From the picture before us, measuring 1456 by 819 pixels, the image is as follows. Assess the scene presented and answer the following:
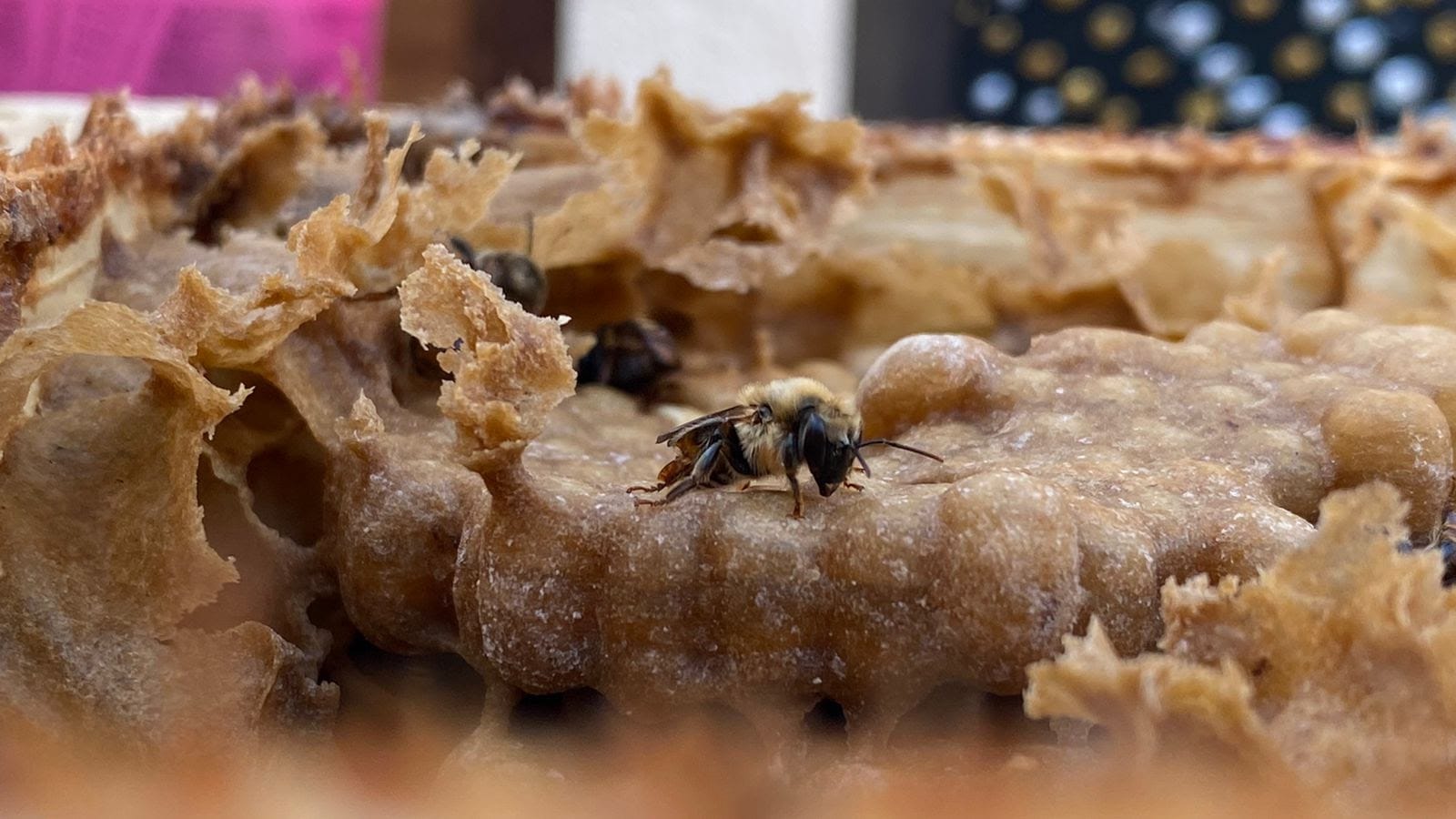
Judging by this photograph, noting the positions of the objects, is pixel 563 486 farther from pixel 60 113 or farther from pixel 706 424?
pixel 60 113

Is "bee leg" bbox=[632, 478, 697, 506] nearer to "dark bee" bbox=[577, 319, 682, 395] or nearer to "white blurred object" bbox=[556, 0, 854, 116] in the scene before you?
"dark bee" bbox=[577, 319, 682, 395]

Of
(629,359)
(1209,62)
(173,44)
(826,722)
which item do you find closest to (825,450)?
(826,722)

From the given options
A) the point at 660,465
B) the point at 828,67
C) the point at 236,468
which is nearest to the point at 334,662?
the point at 236,468

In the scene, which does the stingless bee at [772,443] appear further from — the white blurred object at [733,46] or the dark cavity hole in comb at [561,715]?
the white blurred object at [733,46]

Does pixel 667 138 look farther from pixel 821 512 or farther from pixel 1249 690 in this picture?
pixel 1249 690

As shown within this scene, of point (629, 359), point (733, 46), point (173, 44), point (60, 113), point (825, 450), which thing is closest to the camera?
point (825, 450)

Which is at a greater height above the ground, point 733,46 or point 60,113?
point 733,46
